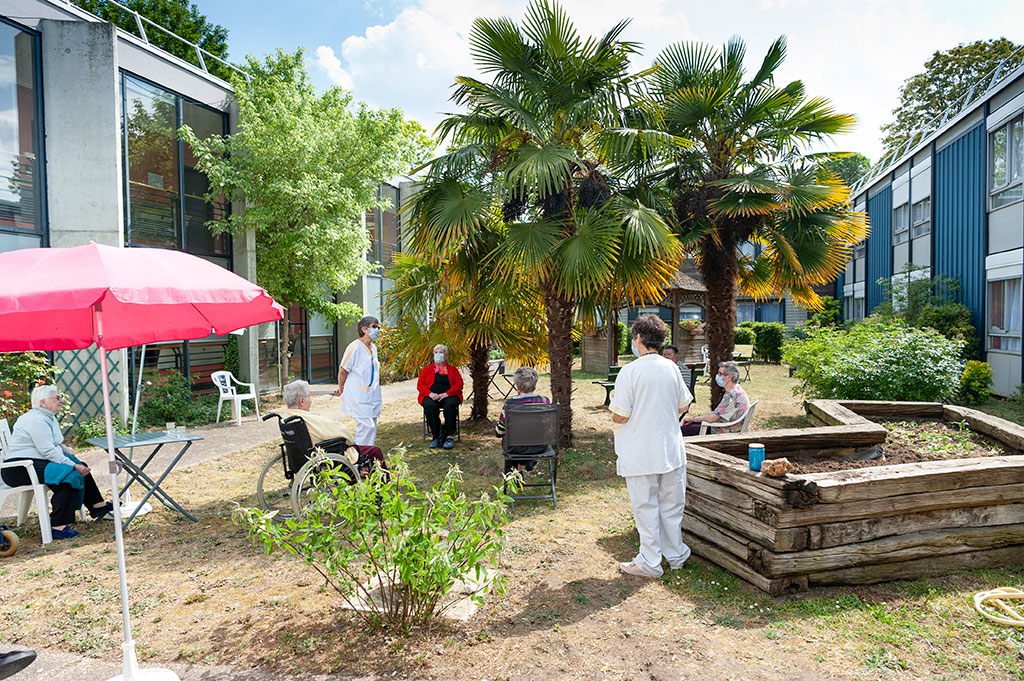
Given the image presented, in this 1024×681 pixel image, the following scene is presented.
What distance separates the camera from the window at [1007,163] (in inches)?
473

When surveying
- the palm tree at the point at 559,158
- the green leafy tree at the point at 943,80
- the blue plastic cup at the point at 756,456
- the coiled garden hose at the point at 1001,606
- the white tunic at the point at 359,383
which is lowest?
the coiled garden hose at the point at 1001,606

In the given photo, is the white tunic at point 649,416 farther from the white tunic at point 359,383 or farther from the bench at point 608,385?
the bench at point 608,385

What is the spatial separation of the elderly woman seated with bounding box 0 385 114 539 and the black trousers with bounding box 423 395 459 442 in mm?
4334

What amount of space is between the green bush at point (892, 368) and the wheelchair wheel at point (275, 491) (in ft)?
28.7

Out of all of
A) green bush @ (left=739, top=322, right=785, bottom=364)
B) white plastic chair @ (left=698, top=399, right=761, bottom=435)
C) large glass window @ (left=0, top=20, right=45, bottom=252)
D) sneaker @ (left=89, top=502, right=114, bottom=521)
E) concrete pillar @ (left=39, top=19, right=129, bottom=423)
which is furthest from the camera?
green bush @ (left=739, top=322, right=785, bottom=364)

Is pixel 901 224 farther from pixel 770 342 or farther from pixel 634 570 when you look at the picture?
pixel 634 570

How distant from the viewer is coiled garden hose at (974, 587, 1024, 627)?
339 cm

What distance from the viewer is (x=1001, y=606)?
11.6 ft

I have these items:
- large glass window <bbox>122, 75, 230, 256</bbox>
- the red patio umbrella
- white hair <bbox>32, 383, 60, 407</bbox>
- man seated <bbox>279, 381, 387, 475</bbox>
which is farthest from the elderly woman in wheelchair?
large glass window <bbox>122, 75, 230, 256</bbox>

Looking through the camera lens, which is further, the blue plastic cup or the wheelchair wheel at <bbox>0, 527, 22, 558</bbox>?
the wheelchair wheel at <bbox>0, 527, 22, 558</bbox>

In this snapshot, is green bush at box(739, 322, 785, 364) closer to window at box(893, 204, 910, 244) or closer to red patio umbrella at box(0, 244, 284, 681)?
window at box(893, 204, 910, 244)

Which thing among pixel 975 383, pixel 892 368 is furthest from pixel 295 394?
pixel 975 383

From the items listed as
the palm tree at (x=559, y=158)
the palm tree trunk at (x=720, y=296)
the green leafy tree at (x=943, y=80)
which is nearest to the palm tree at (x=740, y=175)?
the palm tree trunk at (x=720, y=296)

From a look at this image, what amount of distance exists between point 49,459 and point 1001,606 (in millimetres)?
6983
